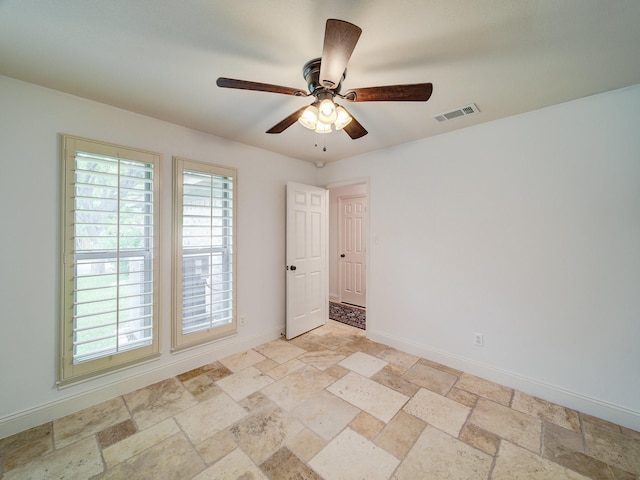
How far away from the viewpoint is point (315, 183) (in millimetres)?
4109

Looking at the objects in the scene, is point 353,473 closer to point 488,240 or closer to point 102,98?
point 488,240

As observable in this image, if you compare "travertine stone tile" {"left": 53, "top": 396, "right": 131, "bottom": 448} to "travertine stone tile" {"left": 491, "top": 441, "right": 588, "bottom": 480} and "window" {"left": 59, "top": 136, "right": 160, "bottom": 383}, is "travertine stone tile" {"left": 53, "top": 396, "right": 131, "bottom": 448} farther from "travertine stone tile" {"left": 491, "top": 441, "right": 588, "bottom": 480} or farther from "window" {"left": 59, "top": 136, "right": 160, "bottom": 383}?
"travertine stone tile" {"left": 491, "top": 441, "right": 588, "bottom": 480}

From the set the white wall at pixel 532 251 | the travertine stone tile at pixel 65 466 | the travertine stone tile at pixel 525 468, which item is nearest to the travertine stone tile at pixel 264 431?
the travertine stone tile at pixel 65 466

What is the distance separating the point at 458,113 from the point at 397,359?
263 centimetres

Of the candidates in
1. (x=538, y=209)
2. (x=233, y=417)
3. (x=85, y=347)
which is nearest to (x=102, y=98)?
(x=85, y=347)

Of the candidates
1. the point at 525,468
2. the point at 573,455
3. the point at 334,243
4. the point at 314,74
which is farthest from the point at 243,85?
the point at 334,243

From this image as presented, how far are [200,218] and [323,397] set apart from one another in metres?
2.13

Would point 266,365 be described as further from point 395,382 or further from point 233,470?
point 395,382

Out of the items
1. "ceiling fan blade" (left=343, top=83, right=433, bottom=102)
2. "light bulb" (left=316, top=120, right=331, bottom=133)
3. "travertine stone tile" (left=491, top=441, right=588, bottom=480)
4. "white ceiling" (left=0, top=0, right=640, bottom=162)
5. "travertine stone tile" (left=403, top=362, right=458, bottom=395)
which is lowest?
"travertine stone tile" (left=491, top=441, right=588, bottom=480)

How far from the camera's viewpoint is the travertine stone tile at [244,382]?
91.3 inches

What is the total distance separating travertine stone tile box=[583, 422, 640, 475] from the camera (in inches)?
64.1

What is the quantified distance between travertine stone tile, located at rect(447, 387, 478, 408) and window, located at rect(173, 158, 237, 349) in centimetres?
235

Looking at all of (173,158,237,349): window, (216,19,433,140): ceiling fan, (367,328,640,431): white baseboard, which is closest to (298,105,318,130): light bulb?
(216,19,433,140): ceiling fan

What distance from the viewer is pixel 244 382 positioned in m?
2.47
